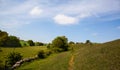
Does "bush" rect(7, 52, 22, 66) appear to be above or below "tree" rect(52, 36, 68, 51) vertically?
below

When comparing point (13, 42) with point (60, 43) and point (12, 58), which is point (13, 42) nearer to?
point (60, 43)

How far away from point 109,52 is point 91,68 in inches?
404

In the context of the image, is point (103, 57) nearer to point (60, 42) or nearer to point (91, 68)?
point (91, 68)

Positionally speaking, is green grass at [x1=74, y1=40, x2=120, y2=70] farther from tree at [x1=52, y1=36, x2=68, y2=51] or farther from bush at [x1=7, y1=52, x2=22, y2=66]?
tree at [x1=52, y1=36, x2=68, y2=51]

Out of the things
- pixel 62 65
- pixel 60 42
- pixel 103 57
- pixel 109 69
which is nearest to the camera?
pixel 109 69

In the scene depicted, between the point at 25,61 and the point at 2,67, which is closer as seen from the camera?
the point at 2,67

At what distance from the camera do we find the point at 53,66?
192 feet

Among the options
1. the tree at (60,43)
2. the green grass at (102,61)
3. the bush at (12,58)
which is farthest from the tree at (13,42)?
the green grass at (102,61)

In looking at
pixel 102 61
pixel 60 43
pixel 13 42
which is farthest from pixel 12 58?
pixel 13 42

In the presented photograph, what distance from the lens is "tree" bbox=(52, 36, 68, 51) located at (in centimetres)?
9525

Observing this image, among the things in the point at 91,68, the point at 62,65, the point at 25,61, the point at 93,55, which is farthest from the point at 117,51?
the point at 25,61

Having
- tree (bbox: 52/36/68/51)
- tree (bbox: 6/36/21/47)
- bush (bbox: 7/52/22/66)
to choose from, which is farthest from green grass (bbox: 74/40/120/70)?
tree (bbox: 6/36/21/47)

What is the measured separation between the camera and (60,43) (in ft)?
313

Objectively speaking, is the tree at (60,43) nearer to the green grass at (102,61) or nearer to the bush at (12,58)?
the bush at (12,58)
